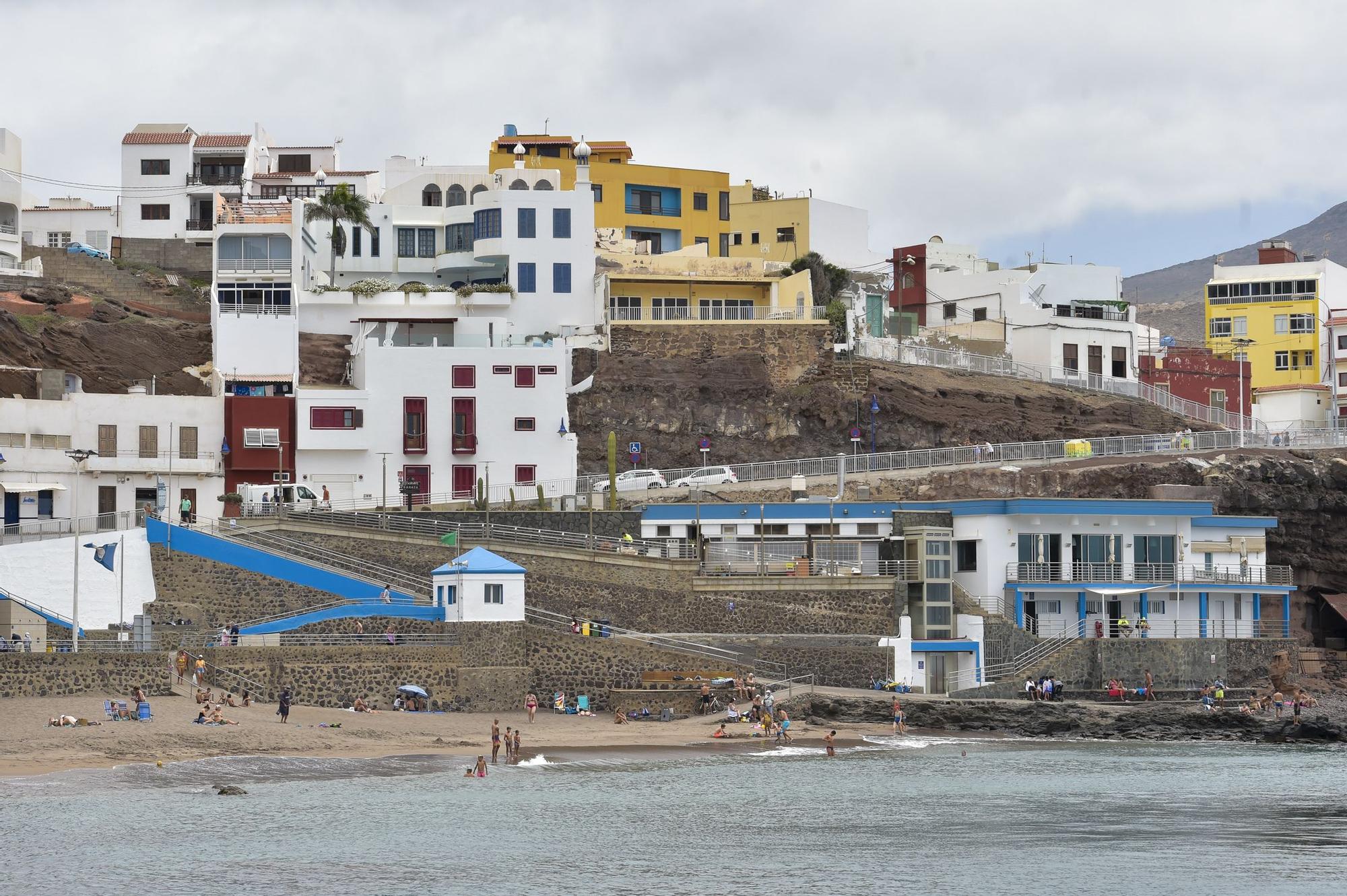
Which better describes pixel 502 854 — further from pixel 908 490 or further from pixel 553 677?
pixel 908 490

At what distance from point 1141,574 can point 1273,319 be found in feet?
155

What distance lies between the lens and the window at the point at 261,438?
7406 centimetres

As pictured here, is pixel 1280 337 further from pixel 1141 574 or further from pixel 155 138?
pixel 155 138

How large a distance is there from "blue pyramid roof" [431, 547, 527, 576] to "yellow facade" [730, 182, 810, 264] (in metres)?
46.5

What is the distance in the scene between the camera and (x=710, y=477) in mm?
77188

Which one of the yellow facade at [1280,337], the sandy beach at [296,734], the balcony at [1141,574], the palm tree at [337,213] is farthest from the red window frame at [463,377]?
the yellow facade at [1280,337]

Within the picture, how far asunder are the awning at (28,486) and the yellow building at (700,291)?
82.9 ft

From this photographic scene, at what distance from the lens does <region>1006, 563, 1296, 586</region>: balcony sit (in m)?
70.5

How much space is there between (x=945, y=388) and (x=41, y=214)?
49169 mm

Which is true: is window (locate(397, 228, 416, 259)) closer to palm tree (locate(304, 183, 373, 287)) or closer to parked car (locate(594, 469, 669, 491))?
palm tree (locate(304, 183, 373, 287))

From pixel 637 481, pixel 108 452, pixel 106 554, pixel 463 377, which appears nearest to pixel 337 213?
pixel 463 377

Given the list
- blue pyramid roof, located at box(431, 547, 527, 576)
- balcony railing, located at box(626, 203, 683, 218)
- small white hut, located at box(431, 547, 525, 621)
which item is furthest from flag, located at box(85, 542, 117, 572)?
balcony railing, located at box(626, 203, 683, 218)

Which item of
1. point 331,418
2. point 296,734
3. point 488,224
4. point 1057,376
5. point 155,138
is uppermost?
point 155,138

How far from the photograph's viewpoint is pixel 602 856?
43.6 meters
